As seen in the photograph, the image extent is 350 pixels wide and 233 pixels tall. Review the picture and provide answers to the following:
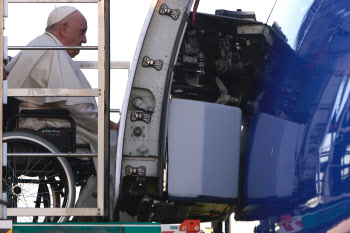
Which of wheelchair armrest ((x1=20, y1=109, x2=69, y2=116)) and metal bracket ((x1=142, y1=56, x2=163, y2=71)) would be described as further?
wheelchair armrest ((x1=20, y1=109, x2=69, y2=116))

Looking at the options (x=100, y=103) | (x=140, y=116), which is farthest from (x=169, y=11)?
(x=100, y=103)

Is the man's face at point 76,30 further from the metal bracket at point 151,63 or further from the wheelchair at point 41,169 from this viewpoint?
the metal bracket at point 151,63

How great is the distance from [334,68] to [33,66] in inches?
86.5

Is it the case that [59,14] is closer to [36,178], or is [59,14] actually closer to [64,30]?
[64,30]

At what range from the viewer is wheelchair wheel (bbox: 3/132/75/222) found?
5.18 meters

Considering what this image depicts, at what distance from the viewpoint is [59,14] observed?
612 cm

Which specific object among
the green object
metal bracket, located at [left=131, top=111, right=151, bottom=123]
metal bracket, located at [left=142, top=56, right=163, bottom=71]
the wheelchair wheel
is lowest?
the green object

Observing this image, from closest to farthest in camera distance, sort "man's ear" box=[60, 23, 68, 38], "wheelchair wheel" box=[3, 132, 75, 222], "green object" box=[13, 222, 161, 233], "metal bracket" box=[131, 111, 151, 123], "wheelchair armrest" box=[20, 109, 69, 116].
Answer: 1. "green object" box=[13, 222, 161, 233]
2. "metal bracket" box=[131, 111, 151, 123]
3. "wheelchair wheel" box=[3, 132, 75, 222]
4. "wheelchair armrest" box=[20, 109, 69, 116]
5. "man's ear" box=[60, 23, 68, 38]

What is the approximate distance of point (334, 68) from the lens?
4133mm

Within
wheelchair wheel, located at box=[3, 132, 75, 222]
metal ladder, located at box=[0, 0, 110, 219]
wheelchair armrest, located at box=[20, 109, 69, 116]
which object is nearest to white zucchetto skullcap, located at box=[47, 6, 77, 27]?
Result: wheelchair armrest, located at box=[20, 109, 69, 116]

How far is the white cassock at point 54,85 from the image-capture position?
543 cm

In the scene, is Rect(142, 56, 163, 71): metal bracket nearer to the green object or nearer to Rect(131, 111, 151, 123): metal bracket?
Rect(131, 111, 151, 123): metal bracket

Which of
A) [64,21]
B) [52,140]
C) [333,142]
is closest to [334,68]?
[333,142]

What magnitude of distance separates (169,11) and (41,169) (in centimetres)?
126
